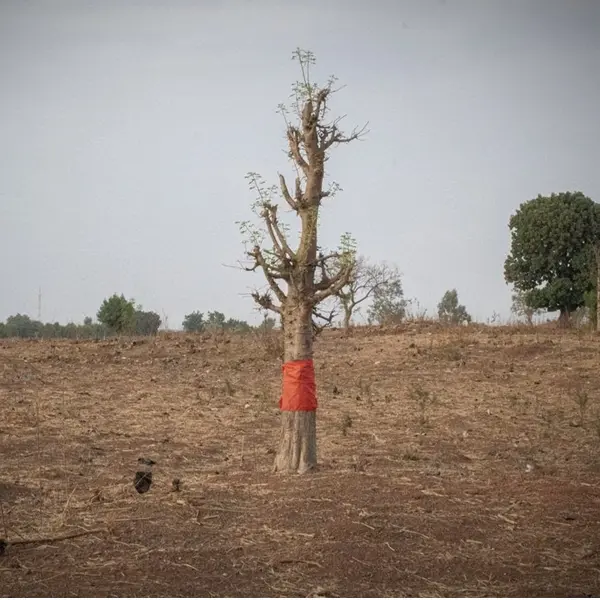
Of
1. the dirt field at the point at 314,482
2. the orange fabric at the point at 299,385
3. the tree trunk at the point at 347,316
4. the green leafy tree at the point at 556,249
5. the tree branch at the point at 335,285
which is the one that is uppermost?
the green leafy tree at the point at 556,249

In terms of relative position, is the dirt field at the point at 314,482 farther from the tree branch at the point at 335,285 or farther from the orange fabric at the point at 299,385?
the tree branch at the point at 335,285

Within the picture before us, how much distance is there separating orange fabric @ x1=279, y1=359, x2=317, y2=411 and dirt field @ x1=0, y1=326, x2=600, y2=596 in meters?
0.66

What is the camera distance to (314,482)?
23.6ft

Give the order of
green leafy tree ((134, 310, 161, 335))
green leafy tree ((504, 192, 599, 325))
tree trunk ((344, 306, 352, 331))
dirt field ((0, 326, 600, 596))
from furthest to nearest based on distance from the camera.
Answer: green leafy tree ((504, 192, 599, 325)) < green leafy tree ((134, 310, 161, 335)) < tree trunk ((344, 306, 352, 331)) < dirt field ((0, 326, 600, 596))

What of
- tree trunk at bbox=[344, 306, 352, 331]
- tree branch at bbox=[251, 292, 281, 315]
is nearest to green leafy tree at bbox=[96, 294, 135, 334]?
tree trunk at bbox=[344, 306, 352, 331]

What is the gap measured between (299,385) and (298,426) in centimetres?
38

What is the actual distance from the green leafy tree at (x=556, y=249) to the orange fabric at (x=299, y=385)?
87.2 ft

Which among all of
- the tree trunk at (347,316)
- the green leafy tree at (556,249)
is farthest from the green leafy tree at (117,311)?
the green leafy tree at (556,249)

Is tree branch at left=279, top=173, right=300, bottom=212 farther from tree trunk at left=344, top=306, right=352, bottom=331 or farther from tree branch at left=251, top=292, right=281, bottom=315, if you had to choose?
tree trunk at left=344, top=306, right=352, bottom=331

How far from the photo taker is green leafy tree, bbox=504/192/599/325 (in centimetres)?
3247

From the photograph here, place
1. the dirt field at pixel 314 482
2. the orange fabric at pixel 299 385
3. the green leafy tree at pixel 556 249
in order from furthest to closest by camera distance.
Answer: the green leafy tree at pixel 556 249
the orange fabric at pixel 299 385
the dirt field at pixel 314 482

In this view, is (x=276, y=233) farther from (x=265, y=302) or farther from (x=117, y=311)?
(x=117, y=311)

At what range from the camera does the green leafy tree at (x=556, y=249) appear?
32.5 meters

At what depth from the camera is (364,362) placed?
1438cm
